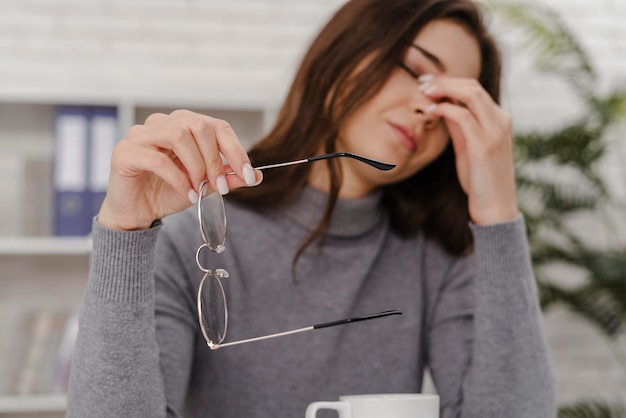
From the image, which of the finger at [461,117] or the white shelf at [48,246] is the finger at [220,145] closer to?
the finger at [461,117]

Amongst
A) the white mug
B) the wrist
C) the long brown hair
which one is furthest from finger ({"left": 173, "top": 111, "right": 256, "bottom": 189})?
the long brown hair

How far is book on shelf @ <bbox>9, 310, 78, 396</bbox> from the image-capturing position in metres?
2.39

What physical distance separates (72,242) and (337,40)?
1.51 metres

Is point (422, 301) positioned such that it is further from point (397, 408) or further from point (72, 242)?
point (72, 242)

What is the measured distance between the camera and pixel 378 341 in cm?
126

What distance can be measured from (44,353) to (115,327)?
1.73 metres

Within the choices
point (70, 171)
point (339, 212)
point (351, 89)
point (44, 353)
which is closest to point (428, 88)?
point (351, 89)

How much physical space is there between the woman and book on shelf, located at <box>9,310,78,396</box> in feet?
4.42

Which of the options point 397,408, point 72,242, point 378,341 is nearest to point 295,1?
point 72,242

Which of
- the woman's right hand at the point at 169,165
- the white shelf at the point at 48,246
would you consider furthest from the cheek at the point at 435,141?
the white shelf at the point at 48,246

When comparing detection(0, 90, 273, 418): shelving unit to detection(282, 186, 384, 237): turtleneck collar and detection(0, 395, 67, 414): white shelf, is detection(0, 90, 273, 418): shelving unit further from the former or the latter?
detection(282, 186, 384, 237): turtleneck collar

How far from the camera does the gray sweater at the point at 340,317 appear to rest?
3.59ft

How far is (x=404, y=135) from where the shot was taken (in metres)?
1.18

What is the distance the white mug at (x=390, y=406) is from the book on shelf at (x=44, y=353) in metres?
1.83
